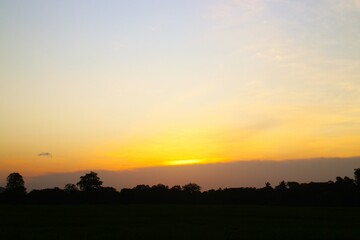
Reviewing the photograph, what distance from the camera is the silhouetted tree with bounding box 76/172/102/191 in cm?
17188

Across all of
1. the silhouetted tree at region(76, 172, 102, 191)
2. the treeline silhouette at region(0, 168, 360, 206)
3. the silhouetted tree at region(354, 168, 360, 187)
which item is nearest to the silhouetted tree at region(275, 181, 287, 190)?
the treeline silhouette at region(0, 168, 360, 206)

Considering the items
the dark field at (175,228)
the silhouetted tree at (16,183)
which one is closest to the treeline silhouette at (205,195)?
the silhouetted tree at (16,183)

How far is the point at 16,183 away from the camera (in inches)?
6068

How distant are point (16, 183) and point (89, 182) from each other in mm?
30497

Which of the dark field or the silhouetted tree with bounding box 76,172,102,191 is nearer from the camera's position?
the dark field

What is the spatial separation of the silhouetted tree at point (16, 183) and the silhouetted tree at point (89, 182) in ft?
82.2

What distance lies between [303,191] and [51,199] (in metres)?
92.5

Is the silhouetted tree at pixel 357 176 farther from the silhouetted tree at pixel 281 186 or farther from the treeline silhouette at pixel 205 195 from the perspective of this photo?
the silhouetted tree at pixel 281 186

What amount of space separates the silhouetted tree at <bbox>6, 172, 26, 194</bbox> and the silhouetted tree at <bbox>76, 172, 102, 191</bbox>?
82.2 ft

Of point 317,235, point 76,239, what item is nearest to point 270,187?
point 317,235

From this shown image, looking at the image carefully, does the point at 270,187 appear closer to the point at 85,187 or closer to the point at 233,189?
the point at 233,189

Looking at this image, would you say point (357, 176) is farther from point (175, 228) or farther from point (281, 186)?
point (175, 228)

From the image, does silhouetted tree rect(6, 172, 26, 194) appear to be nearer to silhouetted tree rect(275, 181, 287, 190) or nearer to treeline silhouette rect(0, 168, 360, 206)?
treeline silhouette rect(0, 168, 360, 206)

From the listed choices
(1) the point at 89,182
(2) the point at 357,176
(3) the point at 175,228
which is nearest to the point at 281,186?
(2) the point at 357,176
